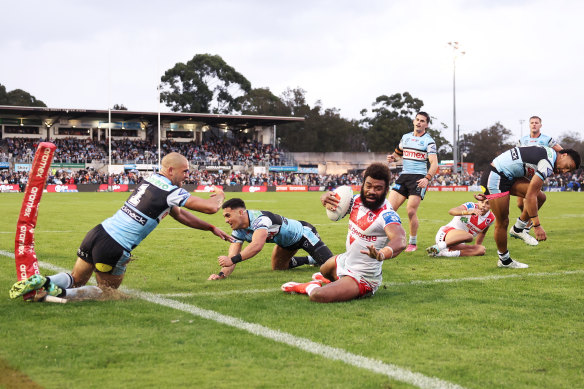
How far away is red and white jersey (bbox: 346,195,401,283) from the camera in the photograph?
18.4ft

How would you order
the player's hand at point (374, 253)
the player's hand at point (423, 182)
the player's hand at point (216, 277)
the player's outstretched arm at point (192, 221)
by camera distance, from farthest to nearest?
the player's hand at point (423, 182) → the player's hand at point (216, 277) → the player's outstretched arm at point (192, 221) → the player's hand at point (374, 253)

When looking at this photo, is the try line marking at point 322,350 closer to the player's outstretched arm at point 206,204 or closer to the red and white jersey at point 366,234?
the player's outstretched arm at point 206,204

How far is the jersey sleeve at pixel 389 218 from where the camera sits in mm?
5441

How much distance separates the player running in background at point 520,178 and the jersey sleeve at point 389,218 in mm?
3260

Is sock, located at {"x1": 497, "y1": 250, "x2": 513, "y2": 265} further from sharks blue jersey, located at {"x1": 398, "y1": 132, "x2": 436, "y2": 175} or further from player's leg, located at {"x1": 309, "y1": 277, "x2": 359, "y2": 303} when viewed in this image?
player's leg, located at {"x1": 309, "y1": 277, "x2": 359, "y2": 303}

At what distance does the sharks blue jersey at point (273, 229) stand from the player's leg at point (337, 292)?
190 cm

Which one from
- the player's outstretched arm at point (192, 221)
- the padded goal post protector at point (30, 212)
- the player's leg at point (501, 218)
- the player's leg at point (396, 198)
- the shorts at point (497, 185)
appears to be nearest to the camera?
the padded goal post protector at point (30, 212)

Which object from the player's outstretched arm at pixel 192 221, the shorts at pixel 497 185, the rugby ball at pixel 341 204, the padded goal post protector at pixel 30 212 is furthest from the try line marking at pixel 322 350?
the shorts at pixel 497 185

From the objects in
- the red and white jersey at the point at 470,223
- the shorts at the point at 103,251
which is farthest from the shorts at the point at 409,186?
the shorts at the point at 103,251

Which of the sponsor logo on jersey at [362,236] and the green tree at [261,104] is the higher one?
the green tree at [261,104]

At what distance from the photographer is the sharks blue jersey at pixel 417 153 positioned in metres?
10.8

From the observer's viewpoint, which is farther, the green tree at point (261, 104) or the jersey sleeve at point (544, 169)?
the green tree at point (261, 104)

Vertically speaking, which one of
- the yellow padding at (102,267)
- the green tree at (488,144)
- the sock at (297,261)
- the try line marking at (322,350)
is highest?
the green tree at (488,144)

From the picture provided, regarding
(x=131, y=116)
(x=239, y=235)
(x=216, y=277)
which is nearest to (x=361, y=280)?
(x=216, y=277)
